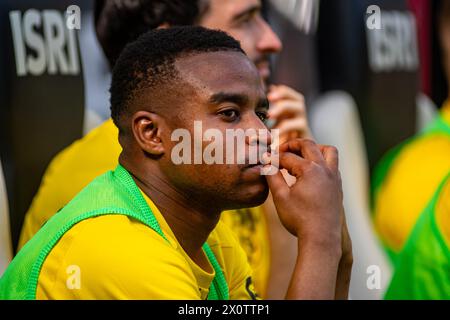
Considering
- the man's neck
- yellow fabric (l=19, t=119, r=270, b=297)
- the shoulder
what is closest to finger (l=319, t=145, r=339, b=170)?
the man's neck

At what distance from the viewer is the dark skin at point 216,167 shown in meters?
1.62

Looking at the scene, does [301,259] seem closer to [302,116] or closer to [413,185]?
[302,116]

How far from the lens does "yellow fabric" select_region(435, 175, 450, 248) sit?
231cm

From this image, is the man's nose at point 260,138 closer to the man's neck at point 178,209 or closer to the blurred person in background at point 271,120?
the man's neck at point 178,209

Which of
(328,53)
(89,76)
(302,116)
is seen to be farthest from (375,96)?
(89,76)

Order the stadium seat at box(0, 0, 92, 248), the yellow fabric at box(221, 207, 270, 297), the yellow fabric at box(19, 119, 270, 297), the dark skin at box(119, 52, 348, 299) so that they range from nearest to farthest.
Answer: the dark skin at box(119, 52, 348, 299), the yellow fabric at box(19, 119, 270, 297), the stadium seat at box(0, 0, 92, 248), the yellow fabric at box(221, 207, 270, 297)

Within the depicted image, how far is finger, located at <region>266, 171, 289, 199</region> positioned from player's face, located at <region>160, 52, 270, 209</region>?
3 cm

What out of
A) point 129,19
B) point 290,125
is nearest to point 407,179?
point 290,125

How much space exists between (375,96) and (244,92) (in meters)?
1.88

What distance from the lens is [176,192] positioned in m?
1.73

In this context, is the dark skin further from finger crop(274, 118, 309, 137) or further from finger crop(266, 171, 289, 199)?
finger crop(274, 118, 309, 137)

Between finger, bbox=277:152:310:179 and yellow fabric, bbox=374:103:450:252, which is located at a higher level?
finger, bbox=277:152:310:179

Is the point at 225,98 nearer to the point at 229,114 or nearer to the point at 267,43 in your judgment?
the point at 229,114
